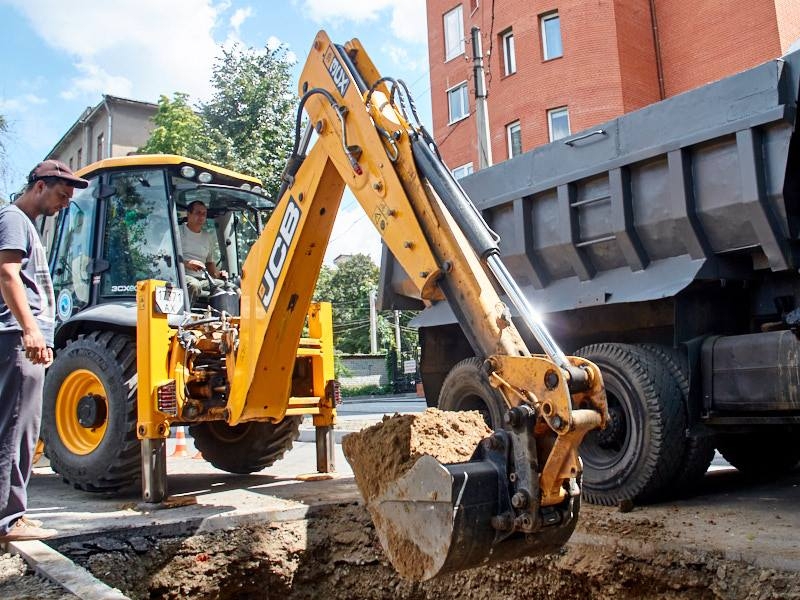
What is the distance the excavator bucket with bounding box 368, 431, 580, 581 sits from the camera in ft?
8.64

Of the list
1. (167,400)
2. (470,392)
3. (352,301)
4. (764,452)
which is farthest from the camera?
(352,301)

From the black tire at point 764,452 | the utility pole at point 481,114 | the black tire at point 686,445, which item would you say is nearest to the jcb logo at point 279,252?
the black tire at point 686,445

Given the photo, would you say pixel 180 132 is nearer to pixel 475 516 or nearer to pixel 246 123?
pixel 246 123

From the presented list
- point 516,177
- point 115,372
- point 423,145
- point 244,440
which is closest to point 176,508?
point 115,372

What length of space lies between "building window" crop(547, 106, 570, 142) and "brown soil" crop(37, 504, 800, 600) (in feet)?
48.0

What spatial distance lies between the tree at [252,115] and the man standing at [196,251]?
24.4 ft

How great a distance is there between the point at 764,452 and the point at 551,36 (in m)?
14.9

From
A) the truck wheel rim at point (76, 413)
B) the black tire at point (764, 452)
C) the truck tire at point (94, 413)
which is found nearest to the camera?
the truck tire at point (94, 413)

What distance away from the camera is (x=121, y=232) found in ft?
18.8

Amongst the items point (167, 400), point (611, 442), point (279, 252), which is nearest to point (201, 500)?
point (167, 400)

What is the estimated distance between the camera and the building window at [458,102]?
21.6 metres

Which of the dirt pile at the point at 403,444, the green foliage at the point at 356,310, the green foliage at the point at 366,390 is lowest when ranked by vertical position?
the green foliage at the point at 366,390

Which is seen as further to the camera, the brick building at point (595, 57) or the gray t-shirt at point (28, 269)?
the brick building at point (595, 57)

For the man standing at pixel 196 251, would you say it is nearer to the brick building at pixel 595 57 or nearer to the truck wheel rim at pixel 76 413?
the truck wheel rim at pixel 76 413
